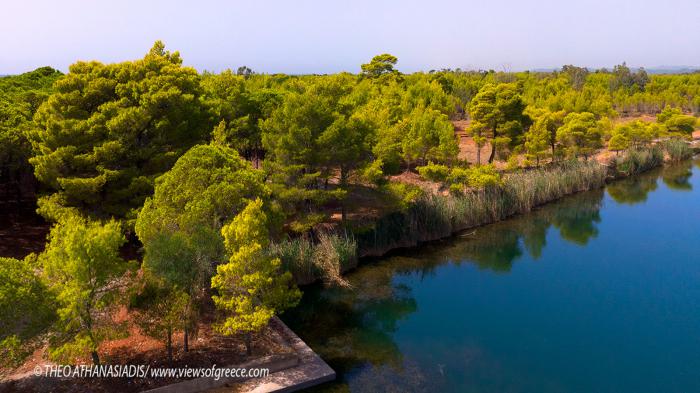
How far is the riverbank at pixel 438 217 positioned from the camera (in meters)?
19.4

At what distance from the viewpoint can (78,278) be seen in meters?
10.9

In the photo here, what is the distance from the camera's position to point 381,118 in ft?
96.2

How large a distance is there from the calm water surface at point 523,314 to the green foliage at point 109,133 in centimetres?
784

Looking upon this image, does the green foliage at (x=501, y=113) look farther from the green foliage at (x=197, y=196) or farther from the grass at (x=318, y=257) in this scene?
the green foliage at (x=197, y=196)

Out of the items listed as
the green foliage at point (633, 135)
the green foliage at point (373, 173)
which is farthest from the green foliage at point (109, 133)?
the green foliage at point (633, 135)

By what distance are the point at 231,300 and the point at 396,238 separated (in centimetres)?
1187

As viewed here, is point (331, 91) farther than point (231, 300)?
Yes

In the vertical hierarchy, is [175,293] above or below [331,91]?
below

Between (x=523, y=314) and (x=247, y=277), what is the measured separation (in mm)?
10619

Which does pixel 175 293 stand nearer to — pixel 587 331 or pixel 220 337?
pixel 220 337

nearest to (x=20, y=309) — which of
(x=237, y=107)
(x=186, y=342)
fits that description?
(x=186, y=342)

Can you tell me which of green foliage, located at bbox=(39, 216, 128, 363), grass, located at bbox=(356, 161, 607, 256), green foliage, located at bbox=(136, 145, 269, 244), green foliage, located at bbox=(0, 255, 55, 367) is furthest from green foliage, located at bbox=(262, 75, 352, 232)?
green foliage, located at bbox=(0, 255, 55, 367)

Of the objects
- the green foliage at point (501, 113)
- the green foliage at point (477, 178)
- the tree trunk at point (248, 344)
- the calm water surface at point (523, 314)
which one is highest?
the green foliage at point (501, 113)

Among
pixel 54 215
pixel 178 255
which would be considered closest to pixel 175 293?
pixel 178 255
